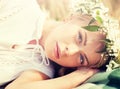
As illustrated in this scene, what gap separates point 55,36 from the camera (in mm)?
1336

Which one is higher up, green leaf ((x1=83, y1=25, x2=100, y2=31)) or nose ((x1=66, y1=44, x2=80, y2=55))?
green leaf ((x1=83, y1=25, x2=100, y2=31))

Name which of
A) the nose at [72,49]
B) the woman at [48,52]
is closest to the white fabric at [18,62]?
the woman at [48,52]

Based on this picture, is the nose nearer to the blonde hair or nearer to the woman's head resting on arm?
the woman's head resting on arm

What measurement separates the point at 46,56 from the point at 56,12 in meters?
0.21

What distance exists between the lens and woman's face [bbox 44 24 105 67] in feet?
4.31

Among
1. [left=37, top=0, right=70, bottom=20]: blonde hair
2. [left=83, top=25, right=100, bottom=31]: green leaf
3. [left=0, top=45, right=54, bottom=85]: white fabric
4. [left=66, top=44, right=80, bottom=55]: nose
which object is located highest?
[left=37, top=0, right=70, bottom=20]: blonde hair

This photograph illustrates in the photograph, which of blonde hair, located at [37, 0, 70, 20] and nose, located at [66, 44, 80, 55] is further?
blonde hair, located at [37, 0, 70, 20]

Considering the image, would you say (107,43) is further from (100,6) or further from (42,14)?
(42,14)

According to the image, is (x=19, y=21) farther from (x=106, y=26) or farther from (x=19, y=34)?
(x=106, y=26)

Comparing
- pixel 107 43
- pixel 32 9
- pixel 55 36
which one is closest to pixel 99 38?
pixel 107 43

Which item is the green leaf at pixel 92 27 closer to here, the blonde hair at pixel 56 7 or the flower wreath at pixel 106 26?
the flower wreath at pixel 106 26

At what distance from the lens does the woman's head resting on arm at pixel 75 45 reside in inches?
51.7

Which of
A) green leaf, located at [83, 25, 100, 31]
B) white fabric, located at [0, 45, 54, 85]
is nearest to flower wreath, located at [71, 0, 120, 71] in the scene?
green leaf, located at [83, 25, 100, 31]

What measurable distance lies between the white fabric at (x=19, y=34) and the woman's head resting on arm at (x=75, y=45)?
6cm
